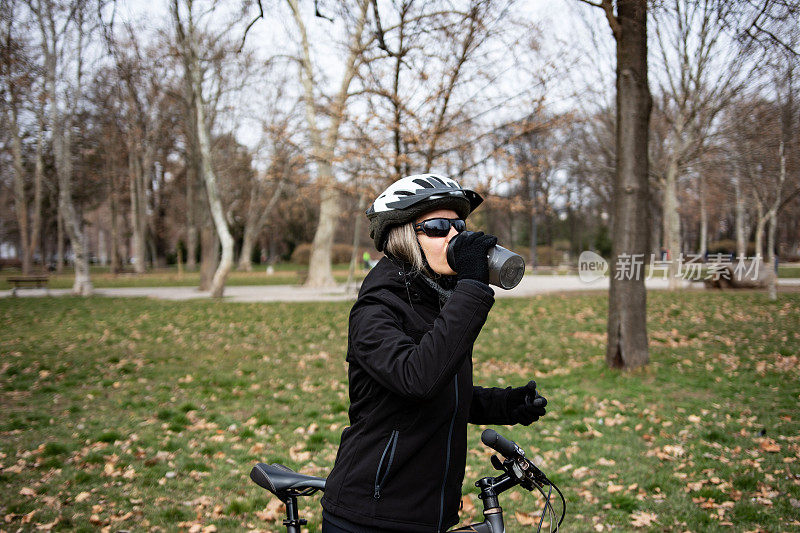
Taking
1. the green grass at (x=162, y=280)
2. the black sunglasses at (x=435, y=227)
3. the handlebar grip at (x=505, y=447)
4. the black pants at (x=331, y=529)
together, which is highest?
the black sunglasses at (x=435, y=227)

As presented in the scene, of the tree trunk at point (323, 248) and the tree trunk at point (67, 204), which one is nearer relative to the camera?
the tree trunk at point (67, 204)

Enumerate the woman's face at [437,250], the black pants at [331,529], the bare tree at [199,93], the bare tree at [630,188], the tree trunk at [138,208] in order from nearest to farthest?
the black pants at [331,529] → the woman's face at [437,250] → the bare tree at [630,188] → the bare tree at [199,93] → the tree trunk at [138,208]

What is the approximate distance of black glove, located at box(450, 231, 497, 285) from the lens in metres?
1.77

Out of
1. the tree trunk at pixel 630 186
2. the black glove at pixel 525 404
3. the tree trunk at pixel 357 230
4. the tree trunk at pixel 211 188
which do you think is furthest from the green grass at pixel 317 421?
the tree trunk at pixel 211 188

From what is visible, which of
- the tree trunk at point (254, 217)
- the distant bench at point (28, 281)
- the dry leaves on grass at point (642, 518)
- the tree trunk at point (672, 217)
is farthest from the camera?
the tree trunk at point (254, 217)

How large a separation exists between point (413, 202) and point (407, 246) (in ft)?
0.48

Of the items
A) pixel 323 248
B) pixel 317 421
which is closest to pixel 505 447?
pixel 317 421

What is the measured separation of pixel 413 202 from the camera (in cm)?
192

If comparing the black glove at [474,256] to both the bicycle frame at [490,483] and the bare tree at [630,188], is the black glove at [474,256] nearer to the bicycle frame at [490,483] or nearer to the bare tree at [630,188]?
the bicycle frame at [490,483]

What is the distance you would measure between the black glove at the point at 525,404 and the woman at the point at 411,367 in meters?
0.33

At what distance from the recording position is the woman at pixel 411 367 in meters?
1.73

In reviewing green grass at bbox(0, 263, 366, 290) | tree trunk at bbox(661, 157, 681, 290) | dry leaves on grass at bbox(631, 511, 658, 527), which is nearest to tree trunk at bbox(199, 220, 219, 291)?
green grass at bbox(0, 263, 366, 290)

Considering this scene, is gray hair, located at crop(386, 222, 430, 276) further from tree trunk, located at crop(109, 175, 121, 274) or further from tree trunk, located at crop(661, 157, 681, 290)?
tree trunk, located at crop(109, 175, 121, 274)

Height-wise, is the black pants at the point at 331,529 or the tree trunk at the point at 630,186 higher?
the tree trunk at the point at 630,186
